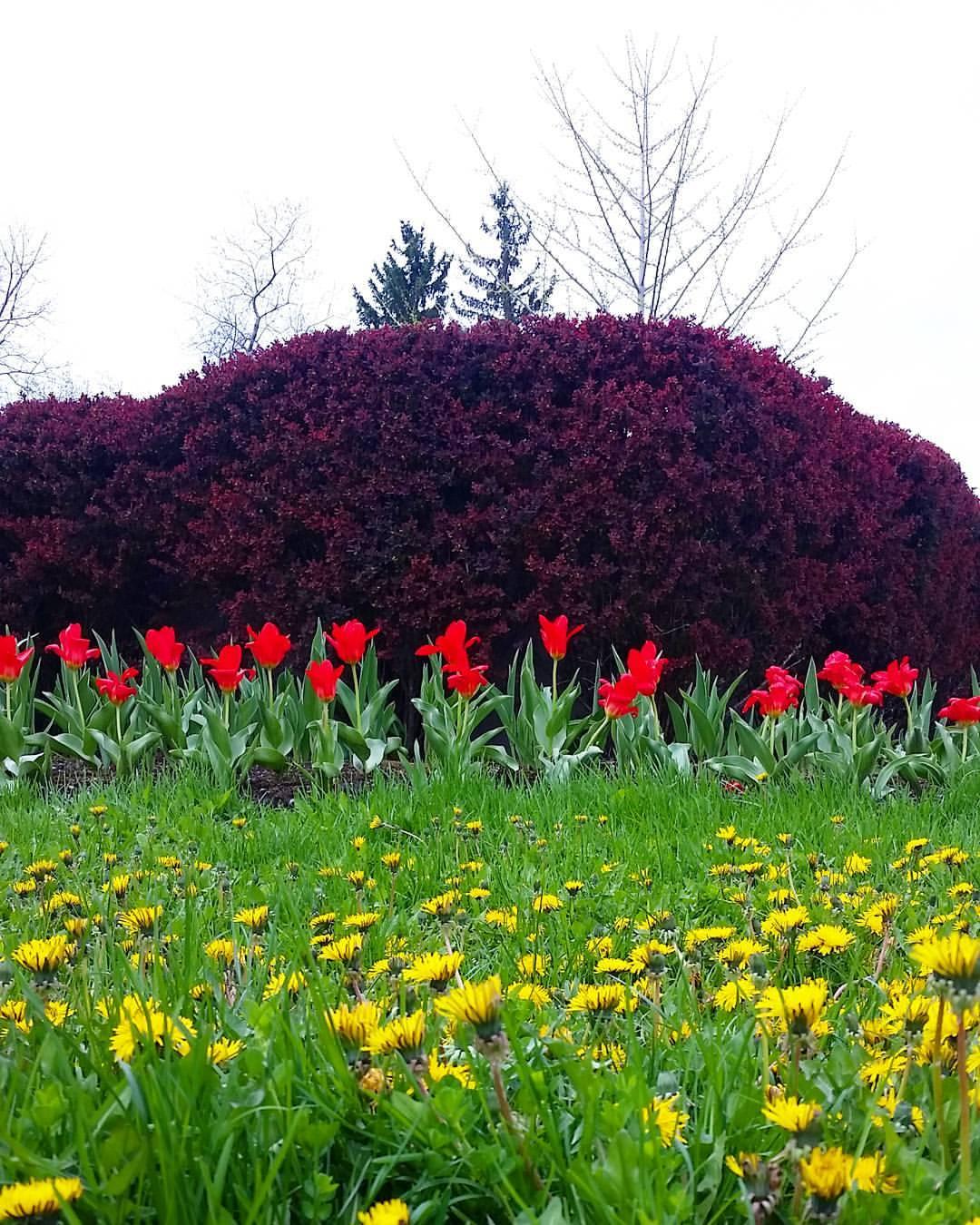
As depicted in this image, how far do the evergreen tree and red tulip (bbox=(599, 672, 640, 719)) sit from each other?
30.3ft

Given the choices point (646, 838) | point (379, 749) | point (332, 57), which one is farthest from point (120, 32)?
point (646, 838)

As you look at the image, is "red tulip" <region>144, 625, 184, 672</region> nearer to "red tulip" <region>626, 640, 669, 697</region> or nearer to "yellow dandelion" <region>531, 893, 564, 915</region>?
"red tulip" <region>626, 640, 669, 697</region>

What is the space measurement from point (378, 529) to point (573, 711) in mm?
1431

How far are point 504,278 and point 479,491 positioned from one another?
66.4 feet

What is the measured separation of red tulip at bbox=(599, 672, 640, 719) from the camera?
3.68 meters

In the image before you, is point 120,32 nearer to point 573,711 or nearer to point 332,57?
point 332,57

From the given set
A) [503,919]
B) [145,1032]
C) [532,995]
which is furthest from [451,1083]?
[503,919]

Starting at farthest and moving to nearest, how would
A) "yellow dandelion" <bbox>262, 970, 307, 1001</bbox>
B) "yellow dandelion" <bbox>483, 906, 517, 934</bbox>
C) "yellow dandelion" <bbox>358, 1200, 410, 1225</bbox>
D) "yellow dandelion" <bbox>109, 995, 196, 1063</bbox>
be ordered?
"yellow dandelion" <bbox>483, 906, 517, 934</bbox> < "yellow dandelion" <bbox>262, 970, 307, 1001</bbox> < "yellow dandelion" <bbox>109, 995, 196, 1063</bbox> < "yellow dandelion" <bbox>358, 1200, 410, 1225</bbox>

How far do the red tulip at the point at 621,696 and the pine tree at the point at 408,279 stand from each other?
2847cm

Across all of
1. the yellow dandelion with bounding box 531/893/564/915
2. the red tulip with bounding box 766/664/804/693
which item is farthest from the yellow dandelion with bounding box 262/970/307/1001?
the red tulip with bounding box 766/664/804/693

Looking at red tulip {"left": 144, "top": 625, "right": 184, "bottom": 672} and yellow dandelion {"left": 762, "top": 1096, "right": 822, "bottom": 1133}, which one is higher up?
red tulip {"left": 144, "top": 625, "right": 184, "bottom": 672}

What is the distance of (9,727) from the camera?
4.02 m

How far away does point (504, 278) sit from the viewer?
23.7 metres

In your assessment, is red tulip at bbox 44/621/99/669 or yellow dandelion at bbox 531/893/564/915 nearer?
yellow dandelion at bbox 531/893/564/915
